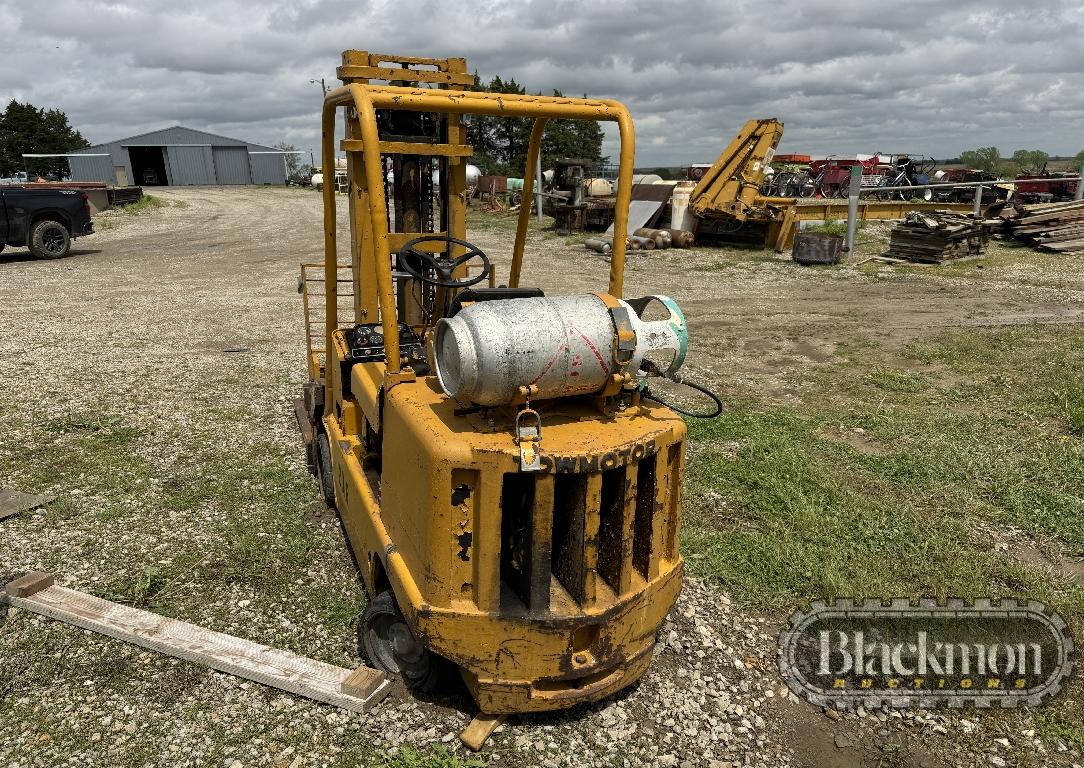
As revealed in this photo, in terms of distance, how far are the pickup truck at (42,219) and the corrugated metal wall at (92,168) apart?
3629 cm

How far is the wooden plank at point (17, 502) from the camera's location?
465 centimetres

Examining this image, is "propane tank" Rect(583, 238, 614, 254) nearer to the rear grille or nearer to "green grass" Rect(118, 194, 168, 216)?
the rear grille

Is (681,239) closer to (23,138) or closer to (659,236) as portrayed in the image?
(659,236)

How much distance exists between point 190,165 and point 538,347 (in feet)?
171

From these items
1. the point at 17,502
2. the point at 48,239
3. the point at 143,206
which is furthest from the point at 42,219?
the point at 17,502

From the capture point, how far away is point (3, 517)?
4.60 meters

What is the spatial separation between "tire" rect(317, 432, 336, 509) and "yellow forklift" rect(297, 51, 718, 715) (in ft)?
4.28

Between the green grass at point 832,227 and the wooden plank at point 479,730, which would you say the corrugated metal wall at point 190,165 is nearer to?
the green grass at point 832,227

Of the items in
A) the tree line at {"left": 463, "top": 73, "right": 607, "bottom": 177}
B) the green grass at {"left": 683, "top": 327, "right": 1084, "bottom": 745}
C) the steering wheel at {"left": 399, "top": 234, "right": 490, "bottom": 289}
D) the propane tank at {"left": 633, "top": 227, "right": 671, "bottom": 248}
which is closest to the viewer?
the steering wheel at {"left": 399, "top": 234, "right": 490, "bottom": 289}

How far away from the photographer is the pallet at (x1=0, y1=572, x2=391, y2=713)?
3070 millimetres

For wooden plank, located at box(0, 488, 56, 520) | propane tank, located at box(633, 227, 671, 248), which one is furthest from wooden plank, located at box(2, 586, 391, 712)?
propane tank, located at box(633, 227, 671, 248)

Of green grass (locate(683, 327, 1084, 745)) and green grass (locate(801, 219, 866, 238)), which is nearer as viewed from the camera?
green grass (locate(683, 327, 1084, 745))

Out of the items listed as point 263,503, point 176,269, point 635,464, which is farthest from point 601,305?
point 176,269

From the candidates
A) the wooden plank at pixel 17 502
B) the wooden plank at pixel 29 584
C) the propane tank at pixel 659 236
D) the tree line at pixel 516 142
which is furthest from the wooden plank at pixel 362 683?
the tree line at pixel 516 142
